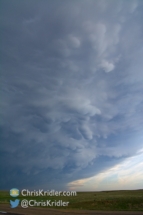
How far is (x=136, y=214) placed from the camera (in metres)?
37.3

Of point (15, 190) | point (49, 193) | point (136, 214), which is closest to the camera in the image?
point (136, 214)

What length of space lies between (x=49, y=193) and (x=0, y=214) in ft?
33.1

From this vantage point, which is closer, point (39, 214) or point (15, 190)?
point (39, 214)

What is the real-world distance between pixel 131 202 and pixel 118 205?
130 inches

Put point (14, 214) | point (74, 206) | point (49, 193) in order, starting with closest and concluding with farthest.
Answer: point (14, 214) < point (49, 193) < point (74, 206)

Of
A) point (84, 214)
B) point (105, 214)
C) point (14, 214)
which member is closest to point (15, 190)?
point (14, 214)

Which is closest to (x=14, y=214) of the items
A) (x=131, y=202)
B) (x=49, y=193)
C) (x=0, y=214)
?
(x=0, y=214)

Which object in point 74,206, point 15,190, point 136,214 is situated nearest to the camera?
point 136,214

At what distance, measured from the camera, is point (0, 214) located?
1551 inches

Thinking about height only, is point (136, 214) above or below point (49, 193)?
below

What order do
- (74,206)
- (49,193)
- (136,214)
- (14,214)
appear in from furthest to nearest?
(74,206)
(49,193)
(14,214)
(136,214)

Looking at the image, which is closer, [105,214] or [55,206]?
[105,214]

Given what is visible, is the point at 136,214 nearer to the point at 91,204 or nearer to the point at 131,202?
the point at 131,202

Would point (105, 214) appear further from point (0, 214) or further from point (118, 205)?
point (0, 214)
